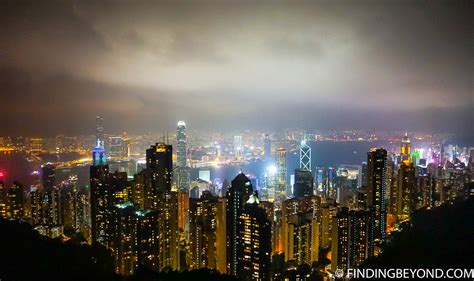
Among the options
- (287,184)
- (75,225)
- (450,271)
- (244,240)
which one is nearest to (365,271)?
(450,271)

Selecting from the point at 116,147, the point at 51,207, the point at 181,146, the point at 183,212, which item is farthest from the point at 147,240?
the point at 181,146

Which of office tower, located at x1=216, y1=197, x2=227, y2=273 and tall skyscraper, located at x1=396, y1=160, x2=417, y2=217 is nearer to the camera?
office tower, located at x1=216, y1=197, x2=227, y2=273

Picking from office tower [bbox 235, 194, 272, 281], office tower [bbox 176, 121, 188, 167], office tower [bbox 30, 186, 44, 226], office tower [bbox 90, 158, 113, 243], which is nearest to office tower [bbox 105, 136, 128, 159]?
office tower [bbox 90, 158, 113, 243]

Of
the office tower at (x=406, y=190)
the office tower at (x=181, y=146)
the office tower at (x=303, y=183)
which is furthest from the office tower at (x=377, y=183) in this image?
the office tower at (x=181, y=146)

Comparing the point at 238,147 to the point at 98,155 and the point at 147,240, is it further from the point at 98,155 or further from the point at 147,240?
the point at 147,240

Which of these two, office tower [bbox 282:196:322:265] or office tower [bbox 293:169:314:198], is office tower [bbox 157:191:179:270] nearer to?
office tower [bbox 282:196:322:265]
